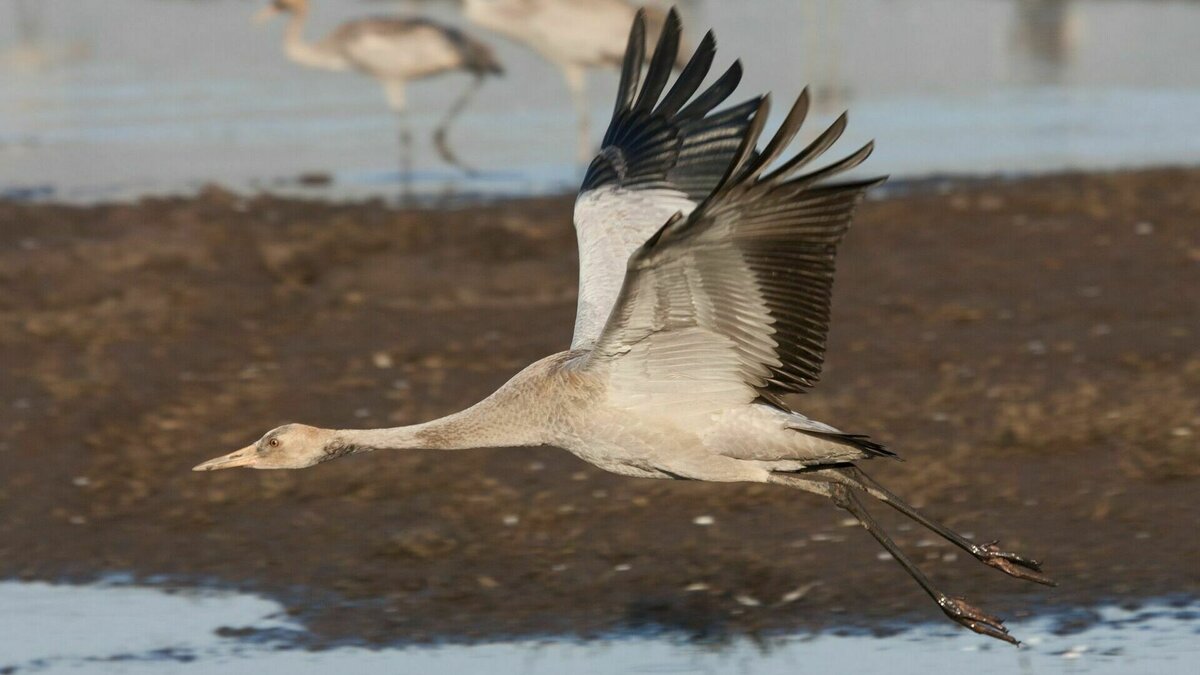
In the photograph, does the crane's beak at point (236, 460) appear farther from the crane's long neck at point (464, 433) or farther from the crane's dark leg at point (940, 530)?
the crane's dark leg at point (940, 530)

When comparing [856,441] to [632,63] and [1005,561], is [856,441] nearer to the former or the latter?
[1005,561]

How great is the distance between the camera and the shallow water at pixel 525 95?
1547cm

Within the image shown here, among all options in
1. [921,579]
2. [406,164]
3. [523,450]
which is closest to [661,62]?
[921,579]

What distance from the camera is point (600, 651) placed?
21.8ft

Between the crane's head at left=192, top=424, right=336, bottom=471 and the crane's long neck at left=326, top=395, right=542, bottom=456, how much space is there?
0.03 meters

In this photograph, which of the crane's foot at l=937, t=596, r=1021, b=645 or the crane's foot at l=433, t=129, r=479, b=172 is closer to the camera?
the crane's foot at l=937, t=596, r=1021, b=645

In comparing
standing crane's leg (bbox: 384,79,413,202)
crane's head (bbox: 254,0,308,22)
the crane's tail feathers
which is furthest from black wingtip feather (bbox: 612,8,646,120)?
crane's head (bbox: 254,0,308,22)

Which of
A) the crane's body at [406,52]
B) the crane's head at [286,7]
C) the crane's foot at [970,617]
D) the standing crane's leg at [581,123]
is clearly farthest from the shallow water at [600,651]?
the crane's head at [286,7]

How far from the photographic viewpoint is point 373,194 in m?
14.2

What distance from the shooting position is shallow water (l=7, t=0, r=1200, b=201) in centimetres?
1547

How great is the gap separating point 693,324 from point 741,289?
0.73 ft

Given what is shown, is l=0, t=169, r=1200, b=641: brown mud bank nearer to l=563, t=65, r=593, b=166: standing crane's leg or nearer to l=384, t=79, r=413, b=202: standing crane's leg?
l=384, t=79, r=413, b=202: standing crane's leg

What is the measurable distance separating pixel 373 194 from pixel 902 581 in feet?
25.3

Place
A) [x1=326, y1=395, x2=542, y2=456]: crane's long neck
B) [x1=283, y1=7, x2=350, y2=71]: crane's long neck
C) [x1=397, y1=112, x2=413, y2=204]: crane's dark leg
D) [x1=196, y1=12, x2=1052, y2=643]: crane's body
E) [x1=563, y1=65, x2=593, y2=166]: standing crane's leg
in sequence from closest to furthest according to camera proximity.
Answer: [x1=196, y1=12, x2=1052, y2=643]: crane's body, [x1=326, y1=395, x2=542, y2=456]: crane's long neck, [x1=397, y1=112, x2=413, y2=204]: crane's dark leg, [x1=563, y1=65, x2=593, y2=166]: standing crane's leg, [x1=283, y1=7, x2=350, y2=71]: crane's long neck
